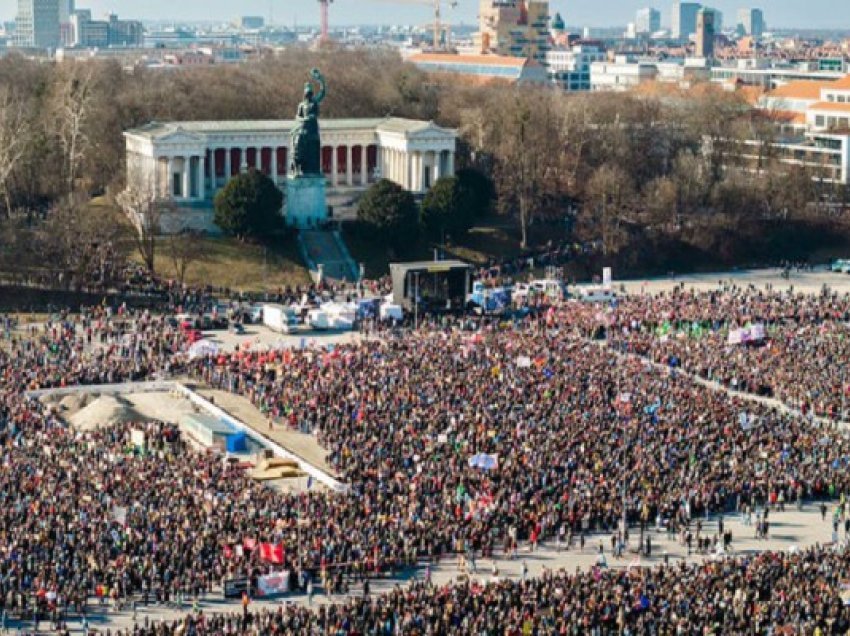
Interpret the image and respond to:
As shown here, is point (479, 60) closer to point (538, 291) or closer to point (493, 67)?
point (493, 67)

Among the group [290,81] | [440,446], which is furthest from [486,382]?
[290,81]

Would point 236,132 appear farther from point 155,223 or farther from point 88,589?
point 88,589

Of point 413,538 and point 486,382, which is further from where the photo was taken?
point 486,382

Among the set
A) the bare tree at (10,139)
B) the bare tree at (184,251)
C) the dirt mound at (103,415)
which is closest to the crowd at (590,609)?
the dirt mound at (103,415)

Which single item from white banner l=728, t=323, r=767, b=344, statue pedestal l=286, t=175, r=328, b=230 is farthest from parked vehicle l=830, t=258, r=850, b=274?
statue pedestal l=286, t=175, r=328, b=230

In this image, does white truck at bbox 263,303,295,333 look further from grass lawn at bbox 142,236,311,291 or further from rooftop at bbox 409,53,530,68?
rooftop at bbox 409,53,530,68

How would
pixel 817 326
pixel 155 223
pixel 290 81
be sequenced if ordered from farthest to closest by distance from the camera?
pixel 290 81
pixel 155 223
pixel 817 326

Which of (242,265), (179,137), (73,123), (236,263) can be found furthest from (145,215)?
(73,123)
